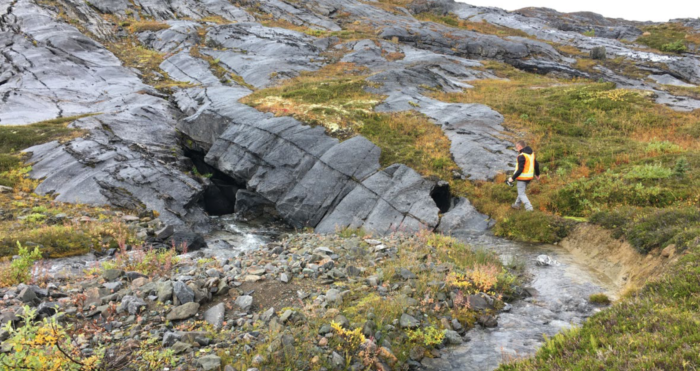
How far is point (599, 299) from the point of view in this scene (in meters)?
8.34

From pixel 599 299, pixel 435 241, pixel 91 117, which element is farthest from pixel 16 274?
pixel 91 117

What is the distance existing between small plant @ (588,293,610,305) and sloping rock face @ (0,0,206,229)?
16.9 meters

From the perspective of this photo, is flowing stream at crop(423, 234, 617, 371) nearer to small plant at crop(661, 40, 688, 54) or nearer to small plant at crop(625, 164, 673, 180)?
small plant at crop(625, 164, 673, 180)

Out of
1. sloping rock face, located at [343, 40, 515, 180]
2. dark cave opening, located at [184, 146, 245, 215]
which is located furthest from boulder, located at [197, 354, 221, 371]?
dark cave opening, located at [184, 146, 245, 215]

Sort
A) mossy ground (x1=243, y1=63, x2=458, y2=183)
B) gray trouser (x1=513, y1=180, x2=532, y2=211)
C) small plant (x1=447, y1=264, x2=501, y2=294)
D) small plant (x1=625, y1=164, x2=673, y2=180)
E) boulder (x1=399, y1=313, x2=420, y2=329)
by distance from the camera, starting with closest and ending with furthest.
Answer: boulder (x1=399, y1=313, x2=420, y2=329)
small plant (x1=447, y1=264, x2=501, y2=294)
small plant (x1=625, y1=164, x2=673, y2=180)
gray trouser (x1=513, y1=180, x2=532, y2=211)
mossy ground (x1=243, y1=63, x2=458, y2=183)

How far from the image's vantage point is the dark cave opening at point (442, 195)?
1680cm

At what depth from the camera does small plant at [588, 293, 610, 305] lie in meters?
8.34

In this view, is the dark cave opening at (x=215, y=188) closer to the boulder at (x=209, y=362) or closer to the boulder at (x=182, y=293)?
the boulder at (x=182, y=293)

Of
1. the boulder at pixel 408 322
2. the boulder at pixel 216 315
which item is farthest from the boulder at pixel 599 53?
the boulder at pixel 216 315

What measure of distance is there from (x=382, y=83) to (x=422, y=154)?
528 inches

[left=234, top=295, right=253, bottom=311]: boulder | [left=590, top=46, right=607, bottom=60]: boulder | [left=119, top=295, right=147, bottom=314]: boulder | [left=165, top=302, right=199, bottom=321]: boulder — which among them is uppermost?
[left=590, top=46, right=607, bottom=60]: boulder

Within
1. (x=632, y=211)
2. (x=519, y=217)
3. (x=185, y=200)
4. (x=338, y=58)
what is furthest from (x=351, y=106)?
(x=338, y=58)

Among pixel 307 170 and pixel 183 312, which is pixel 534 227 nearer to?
pixel 307 170

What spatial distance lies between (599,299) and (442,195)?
362 inches
